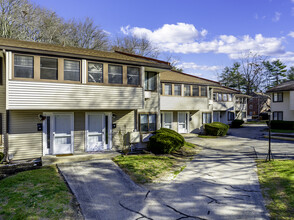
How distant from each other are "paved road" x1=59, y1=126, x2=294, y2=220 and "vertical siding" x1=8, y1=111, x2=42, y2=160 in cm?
223

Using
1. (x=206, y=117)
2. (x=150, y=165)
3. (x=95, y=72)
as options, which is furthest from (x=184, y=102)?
(x=150, y=165)

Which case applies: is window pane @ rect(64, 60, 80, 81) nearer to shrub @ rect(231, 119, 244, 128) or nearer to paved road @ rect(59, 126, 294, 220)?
paved road @ rect(59, 126, 294, 220)

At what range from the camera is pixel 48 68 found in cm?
861

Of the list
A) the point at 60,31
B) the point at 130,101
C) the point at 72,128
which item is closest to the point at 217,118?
the point at 130,101

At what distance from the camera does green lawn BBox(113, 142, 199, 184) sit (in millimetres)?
7244

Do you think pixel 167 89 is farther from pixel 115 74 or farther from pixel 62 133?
pixel 62 133

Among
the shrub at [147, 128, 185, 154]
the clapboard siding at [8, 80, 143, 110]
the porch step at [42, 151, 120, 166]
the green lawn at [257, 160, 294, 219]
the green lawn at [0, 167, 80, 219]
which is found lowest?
the green lawn at [257, 160, 294, 219]

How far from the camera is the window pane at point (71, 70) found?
898 centimetres

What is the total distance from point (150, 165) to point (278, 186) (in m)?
4.76

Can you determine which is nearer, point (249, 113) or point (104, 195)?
point (104, 195)

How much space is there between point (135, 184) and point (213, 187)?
2.58 m

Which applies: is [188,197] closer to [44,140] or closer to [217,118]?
[44,140]

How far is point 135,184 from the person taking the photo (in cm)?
643

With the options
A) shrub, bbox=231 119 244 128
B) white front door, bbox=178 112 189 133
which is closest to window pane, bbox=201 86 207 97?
white front door, bbox=178 112 189 133
